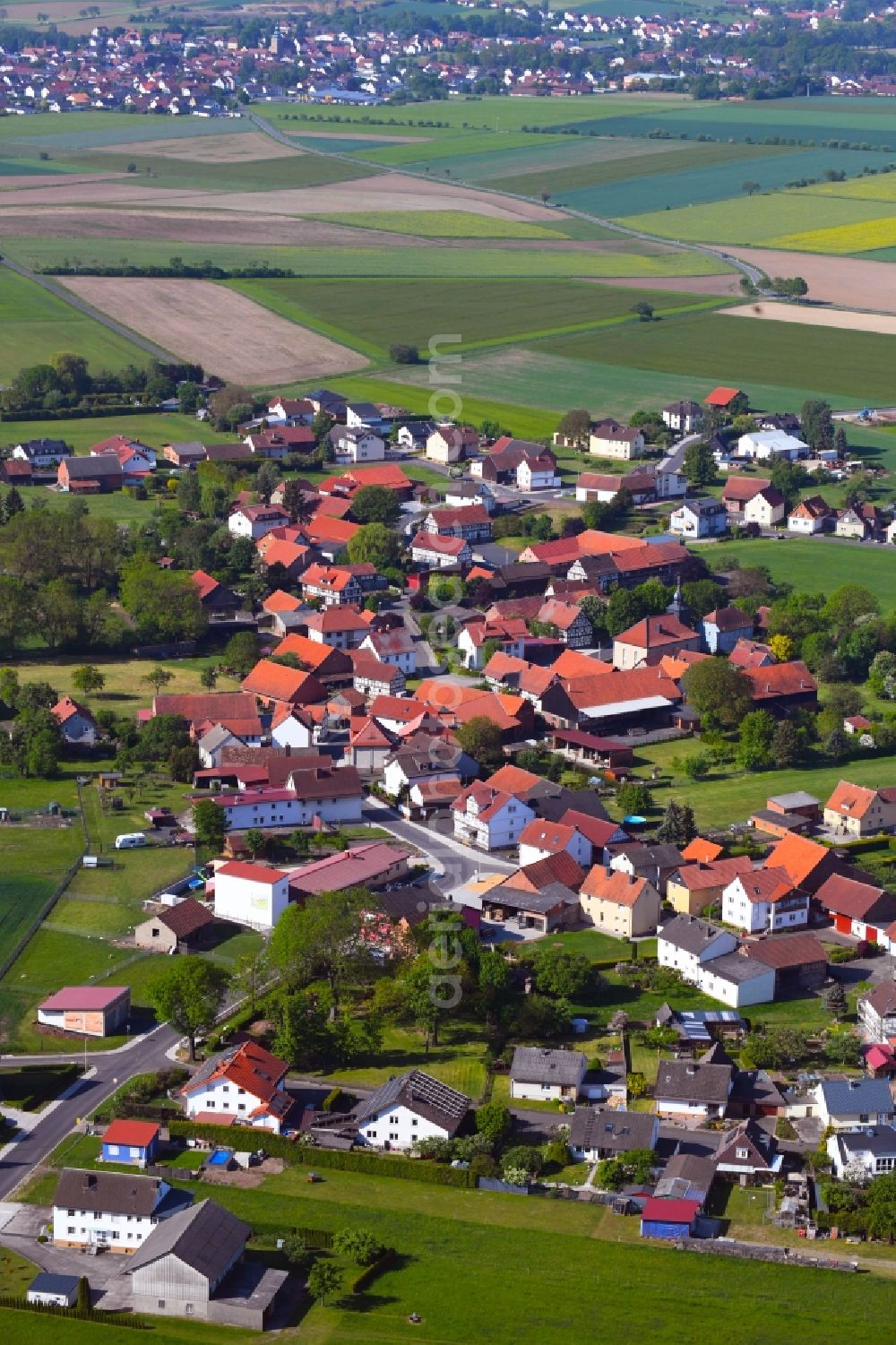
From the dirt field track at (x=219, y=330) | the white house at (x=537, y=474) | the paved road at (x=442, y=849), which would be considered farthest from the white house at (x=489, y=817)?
the dirt field track at (x=219, y=330)

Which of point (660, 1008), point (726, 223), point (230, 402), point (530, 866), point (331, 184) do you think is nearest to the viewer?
point (660, 1008)

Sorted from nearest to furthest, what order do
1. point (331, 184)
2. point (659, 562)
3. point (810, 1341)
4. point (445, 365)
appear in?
point (810, 1341)
point (659, 562)
point (445, 365)
point (331, 184)

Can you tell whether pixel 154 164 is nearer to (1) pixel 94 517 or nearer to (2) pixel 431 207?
(2) pixel 431 207

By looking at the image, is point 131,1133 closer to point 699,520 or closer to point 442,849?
point 442,849

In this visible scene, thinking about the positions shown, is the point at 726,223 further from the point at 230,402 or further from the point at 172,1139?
the point at 172,1139

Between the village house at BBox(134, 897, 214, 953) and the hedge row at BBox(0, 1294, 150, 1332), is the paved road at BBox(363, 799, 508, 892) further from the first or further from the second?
the hedge row at BBox(0, 1294, 150, 1332)

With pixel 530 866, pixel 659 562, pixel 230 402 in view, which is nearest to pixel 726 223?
pixel 230 402

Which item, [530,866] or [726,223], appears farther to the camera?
[726,223]
